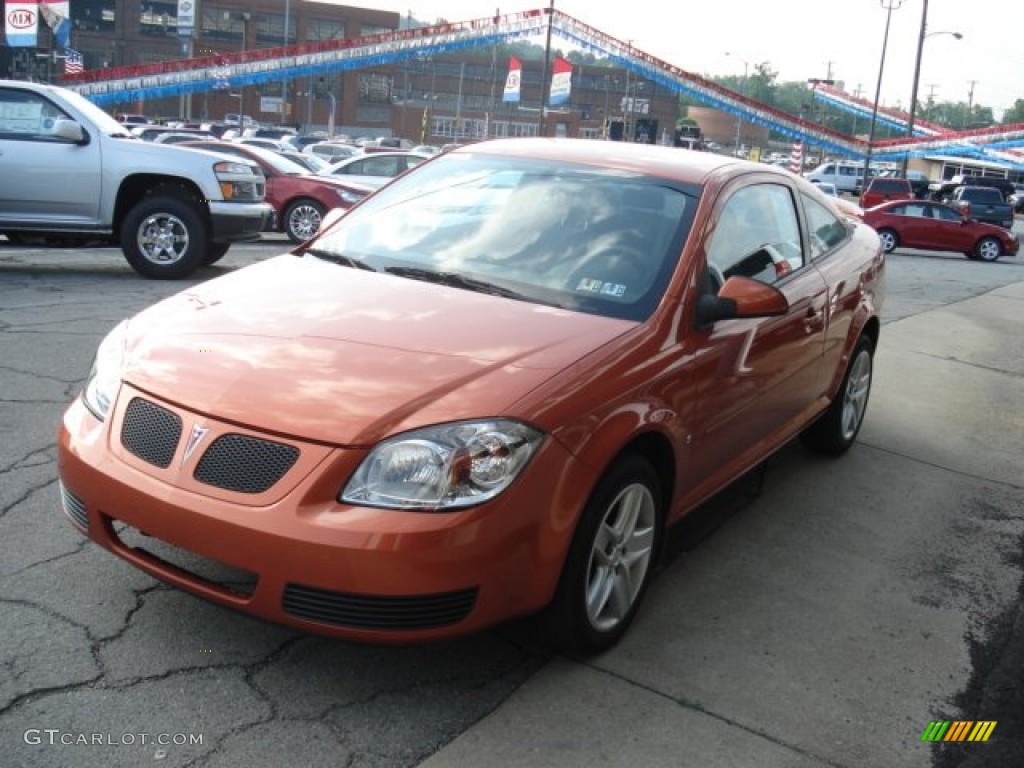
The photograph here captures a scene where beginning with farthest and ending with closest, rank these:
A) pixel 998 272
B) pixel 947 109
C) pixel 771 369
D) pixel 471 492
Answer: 1. pixel 947 109
2. pixel 998 272
3. pixel 771 369
4. pixel 471 492

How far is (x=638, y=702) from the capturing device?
2992mm

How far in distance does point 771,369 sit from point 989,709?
1556 mm

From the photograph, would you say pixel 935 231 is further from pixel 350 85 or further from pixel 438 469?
pixel 350 85

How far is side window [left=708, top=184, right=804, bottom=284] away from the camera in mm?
3934

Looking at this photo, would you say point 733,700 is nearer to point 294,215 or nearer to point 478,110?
point 294,215

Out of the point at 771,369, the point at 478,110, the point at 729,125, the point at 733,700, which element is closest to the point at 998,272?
the point at 771,369

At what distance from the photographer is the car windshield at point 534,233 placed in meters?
3.60

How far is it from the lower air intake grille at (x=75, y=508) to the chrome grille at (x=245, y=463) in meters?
0.56

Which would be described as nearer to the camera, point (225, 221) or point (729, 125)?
point (225, 221)

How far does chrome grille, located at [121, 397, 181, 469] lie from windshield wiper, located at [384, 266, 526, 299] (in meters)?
1.14

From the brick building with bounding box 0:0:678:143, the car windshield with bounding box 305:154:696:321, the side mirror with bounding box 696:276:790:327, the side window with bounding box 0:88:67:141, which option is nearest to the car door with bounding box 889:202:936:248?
the side window with bounding box 0:88:67:141

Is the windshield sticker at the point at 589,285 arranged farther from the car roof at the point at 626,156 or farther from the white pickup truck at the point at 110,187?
the white pickup truck at the point at 110,187

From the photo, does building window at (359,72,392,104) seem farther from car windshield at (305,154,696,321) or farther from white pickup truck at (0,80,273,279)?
car windshield at (305,154,696,321)

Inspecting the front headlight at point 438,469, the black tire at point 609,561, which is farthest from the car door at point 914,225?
the front headlight at point 438,469
